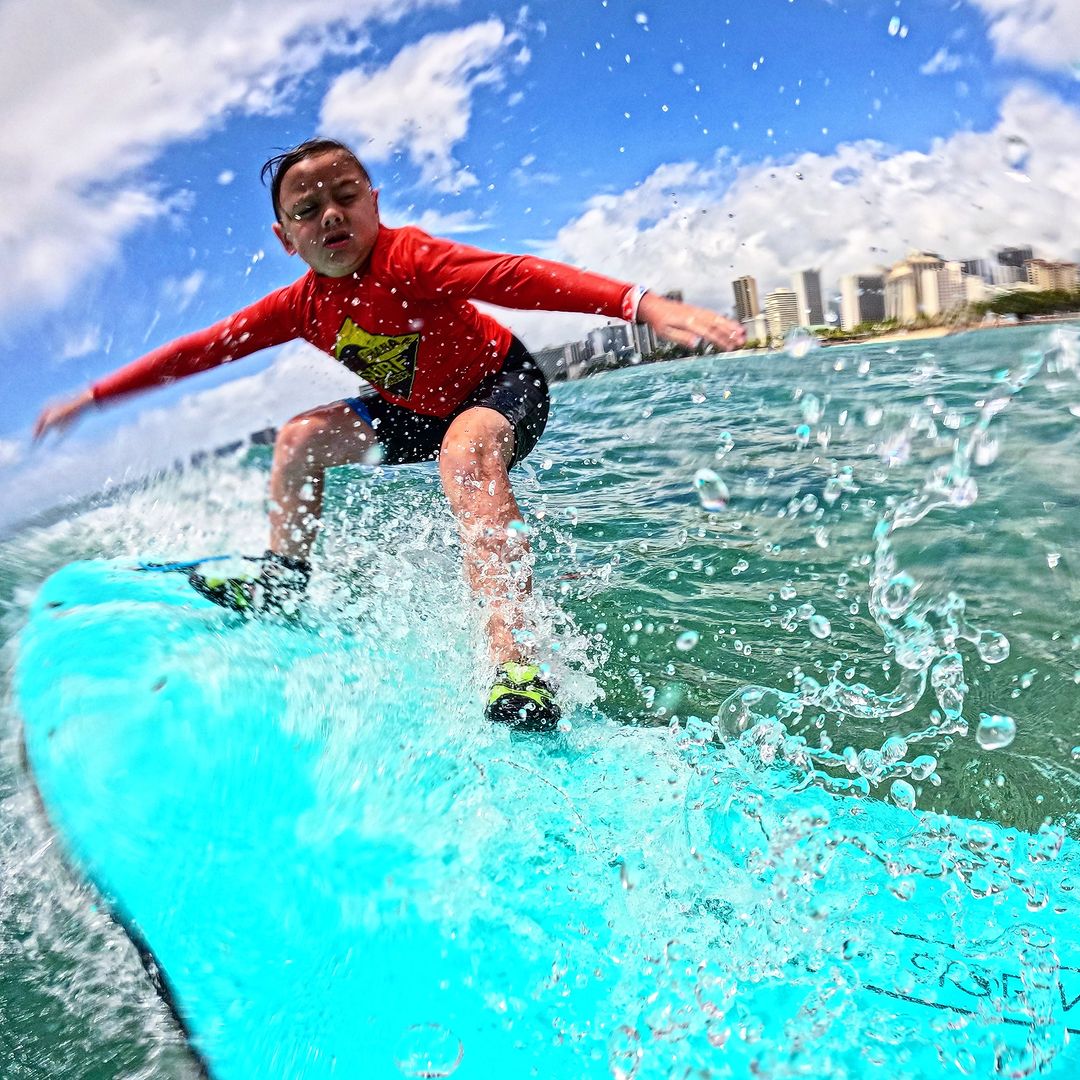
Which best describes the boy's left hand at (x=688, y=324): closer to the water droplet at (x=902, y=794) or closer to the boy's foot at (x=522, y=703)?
the boy's foot at (x=522, y=703)

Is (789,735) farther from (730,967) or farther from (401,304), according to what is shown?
(401,304)

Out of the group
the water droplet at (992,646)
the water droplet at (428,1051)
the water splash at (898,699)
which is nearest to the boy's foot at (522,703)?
the water splash at (898,699)

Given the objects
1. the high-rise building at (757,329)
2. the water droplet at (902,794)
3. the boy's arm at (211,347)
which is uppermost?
the boy's arm at (211,347)

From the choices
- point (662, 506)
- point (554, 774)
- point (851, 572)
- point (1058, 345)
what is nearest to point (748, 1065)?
point (554, 774)

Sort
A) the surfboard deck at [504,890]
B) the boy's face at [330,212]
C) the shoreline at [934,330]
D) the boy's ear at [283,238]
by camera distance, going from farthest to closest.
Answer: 1. the boy's ear at [283,238]
2. the boy's face at [330,212]
3. the shoreline at [934,330]
4. the surfboard deck at [504,890]

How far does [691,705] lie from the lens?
2.54 metres

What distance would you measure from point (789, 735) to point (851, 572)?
124cm

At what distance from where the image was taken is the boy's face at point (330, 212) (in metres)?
2.34

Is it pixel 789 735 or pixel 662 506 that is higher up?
pixel 662 506

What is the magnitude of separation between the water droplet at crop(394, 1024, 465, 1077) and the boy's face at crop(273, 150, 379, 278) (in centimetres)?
203

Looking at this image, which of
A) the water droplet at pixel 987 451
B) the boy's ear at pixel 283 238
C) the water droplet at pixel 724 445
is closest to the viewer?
the boy's ear at pixel 283 238

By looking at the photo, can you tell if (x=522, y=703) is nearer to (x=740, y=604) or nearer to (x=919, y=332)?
(x=740, y=604)

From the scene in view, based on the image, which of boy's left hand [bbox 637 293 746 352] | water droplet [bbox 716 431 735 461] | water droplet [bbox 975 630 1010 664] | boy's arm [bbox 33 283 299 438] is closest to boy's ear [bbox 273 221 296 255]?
boy's arm [bbox 33 283 299 438]

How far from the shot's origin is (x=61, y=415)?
108 inches
